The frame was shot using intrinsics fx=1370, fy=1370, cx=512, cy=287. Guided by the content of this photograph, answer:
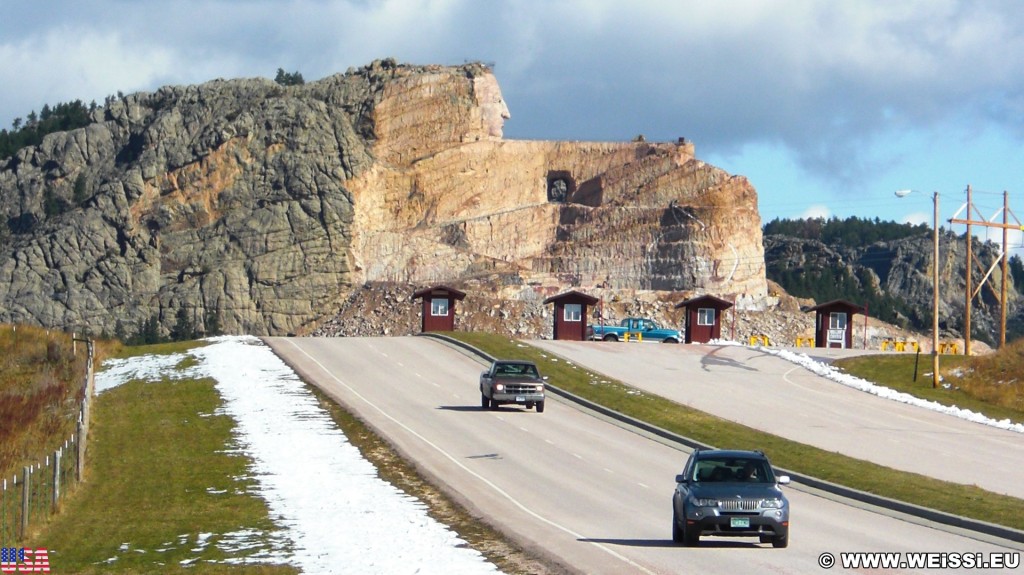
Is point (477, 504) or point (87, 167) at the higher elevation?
point (87, 167)

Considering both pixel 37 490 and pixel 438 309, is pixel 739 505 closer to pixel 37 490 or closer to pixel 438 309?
pixel 37 490

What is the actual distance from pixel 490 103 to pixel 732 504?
116 metres

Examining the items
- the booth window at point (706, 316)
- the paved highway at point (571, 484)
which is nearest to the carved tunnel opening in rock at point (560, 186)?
the booth window at point (706, 316)

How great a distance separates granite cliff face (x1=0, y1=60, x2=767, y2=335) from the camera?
11981 cm

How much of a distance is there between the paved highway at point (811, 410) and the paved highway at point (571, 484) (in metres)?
5.51

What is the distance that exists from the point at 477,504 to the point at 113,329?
94.3m

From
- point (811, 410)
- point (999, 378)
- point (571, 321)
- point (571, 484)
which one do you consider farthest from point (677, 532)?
point (571, 321)

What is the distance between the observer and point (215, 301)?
11788 centimetres

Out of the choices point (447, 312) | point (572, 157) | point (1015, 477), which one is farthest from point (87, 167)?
point (1015, 477)

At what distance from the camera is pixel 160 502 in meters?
28.7

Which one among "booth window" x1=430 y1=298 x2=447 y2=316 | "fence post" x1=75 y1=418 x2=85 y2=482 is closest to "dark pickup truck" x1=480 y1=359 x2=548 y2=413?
"fence post" x1=75 y1=418 x2=85 y2=482

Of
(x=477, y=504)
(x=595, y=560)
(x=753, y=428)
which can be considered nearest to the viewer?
(x=595, y=560)

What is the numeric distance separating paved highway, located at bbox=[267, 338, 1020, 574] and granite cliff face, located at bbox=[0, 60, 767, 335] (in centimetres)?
6354

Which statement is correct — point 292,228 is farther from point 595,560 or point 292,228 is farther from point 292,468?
point 595,560
